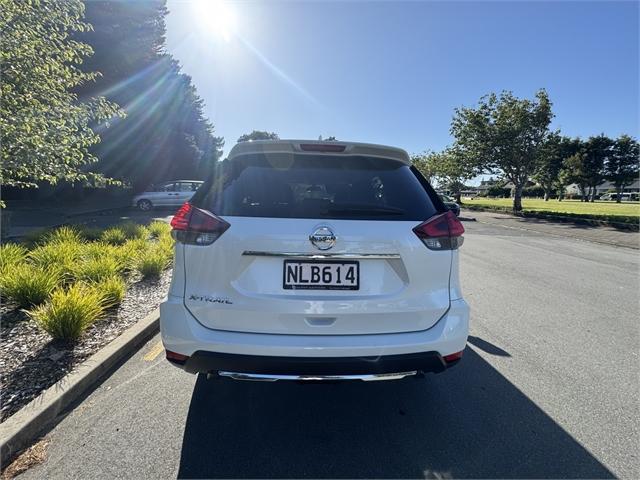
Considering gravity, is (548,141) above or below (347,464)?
above

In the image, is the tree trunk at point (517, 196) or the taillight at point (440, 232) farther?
the tree trunk at point (517, 196)

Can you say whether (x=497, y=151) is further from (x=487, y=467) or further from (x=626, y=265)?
(x=487, y=467)

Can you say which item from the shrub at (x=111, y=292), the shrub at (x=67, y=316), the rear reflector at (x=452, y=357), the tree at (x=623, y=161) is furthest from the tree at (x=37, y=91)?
the tree at (x=623, y=161)

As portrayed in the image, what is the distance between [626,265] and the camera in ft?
28.8

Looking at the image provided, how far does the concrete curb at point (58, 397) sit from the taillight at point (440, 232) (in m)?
2.72

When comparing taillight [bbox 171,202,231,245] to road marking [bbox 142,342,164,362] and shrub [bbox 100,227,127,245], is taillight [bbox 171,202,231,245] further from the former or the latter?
shrub [bbox 100,227,127,245]

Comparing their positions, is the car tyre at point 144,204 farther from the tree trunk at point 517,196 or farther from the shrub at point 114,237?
the tree trunk at point 517,196

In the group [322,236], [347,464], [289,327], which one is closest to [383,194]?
[322,236]

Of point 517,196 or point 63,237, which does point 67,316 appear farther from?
point 517,196

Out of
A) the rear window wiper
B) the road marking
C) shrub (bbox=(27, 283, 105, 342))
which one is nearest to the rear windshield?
the rear window wiper

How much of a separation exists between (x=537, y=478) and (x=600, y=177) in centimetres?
7078

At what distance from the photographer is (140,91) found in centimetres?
2197

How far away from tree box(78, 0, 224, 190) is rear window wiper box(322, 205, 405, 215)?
66.5 ft

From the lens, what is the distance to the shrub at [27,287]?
4129 mm
